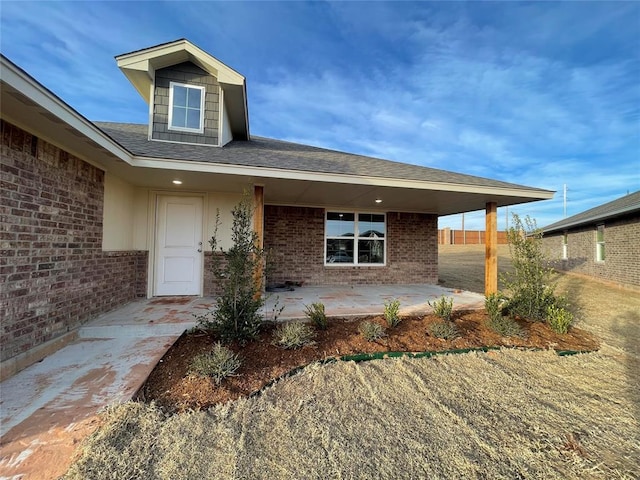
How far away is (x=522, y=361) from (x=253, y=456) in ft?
11.6

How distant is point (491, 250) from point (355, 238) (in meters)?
3.80

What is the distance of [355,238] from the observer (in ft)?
29.1

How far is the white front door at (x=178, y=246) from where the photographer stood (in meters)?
6.13

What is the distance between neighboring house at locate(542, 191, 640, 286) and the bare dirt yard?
7104 millimetres

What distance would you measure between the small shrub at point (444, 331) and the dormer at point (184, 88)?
18.9 feet

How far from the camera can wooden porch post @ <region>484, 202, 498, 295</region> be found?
6211 mm

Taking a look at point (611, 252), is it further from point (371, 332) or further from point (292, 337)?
point (292, 337)

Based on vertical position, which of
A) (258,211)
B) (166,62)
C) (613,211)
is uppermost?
(166,62)

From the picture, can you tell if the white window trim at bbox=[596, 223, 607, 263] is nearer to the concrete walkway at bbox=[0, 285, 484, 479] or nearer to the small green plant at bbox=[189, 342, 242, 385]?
the concrete walkway at bbox=[0, 285, 484, 479]

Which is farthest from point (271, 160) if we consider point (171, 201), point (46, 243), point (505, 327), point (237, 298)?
point (505, 327)

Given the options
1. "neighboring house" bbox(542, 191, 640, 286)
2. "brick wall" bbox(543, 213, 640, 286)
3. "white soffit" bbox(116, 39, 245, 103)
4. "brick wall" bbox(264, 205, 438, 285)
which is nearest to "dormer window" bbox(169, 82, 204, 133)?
"white soffit" bbox(116, 39, 245, 103)

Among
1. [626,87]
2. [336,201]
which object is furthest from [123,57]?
[626,87]

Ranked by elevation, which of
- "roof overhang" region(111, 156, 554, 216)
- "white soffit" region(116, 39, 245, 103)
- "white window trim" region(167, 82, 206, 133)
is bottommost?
"roof overhang" region(111, 156, 554, 216)

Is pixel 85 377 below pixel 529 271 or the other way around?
below
